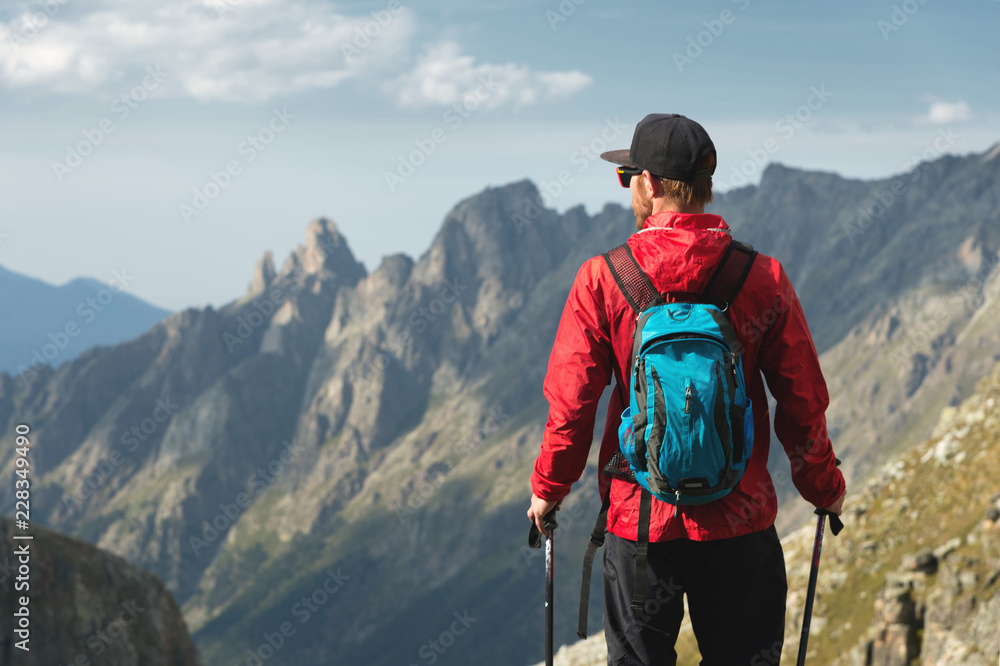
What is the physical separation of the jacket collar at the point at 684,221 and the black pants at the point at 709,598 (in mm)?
2478

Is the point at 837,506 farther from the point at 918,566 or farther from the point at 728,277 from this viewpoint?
the point at 918,566

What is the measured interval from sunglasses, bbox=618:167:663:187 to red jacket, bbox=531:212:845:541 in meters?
0.41

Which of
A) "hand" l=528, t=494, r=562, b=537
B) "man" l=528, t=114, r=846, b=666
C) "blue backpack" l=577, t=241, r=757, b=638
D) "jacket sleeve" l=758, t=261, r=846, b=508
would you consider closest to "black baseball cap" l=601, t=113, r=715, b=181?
"man" l=528, t=114, r=846, b=666

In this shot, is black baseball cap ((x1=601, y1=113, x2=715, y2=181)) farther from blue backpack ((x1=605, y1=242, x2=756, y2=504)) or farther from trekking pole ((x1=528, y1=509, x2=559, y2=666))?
trekking pole ((x1=528, y1=509, x2=559, y2=666))

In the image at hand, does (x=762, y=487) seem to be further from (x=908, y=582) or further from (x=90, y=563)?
(x=90, y=563)

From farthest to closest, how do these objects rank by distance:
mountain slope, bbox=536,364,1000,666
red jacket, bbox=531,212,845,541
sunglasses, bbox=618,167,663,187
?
mountain slope, bbox=536,364,1000,666 < sunglasses, bbox=618,167,663,187 < red jacket, bbox=531,212,845,541

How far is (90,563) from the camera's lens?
60.0m

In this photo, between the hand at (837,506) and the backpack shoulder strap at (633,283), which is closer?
the backpack shoulder strap at (633,283)

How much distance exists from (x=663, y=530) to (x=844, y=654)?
19.2 metres

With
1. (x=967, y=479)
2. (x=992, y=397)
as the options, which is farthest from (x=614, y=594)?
(x=992, y=397)

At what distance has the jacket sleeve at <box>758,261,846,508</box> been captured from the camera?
5.70 meters

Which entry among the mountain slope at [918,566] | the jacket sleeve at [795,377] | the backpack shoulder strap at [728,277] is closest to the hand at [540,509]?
the jacket sleeve at [795,377]

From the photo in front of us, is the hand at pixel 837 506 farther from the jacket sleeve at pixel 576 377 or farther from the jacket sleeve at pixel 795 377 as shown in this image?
the jacket sleeve at pixel 576 377

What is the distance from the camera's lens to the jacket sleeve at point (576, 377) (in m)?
5.71
